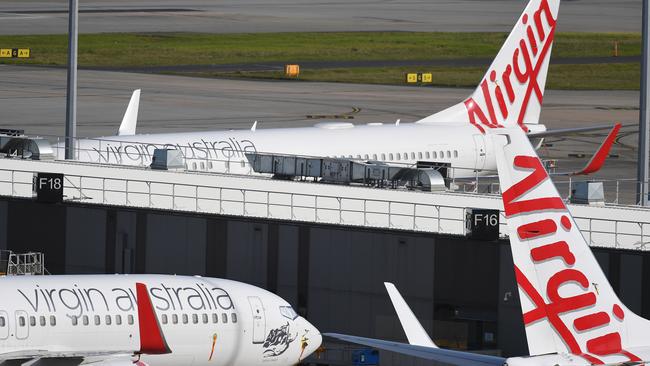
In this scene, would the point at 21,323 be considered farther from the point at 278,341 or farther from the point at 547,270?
the point at 547,270

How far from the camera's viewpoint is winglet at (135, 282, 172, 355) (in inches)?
1571

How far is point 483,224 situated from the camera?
156ft

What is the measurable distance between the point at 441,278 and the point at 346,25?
461 feet

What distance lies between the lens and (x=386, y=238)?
165 feet

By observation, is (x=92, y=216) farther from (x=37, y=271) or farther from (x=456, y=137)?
(x=456, y=137)

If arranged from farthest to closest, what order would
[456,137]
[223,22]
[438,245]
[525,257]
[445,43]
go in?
[223,22]
[445,43]
[456,137]
[438,245]
[525,257]

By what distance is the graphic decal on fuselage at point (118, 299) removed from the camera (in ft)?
135

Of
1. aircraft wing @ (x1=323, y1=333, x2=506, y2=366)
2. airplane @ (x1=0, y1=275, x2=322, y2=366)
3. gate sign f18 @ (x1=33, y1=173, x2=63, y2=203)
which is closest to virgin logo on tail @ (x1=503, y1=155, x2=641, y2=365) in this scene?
aircraft wing @ (x1=323, y1=333, x2=506, y2=366)

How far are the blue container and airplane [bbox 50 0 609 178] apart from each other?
15.9 meters

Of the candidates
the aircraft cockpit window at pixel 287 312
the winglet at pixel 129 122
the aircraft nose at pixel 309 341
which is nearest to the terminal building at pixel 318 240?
the aircraft nose at pixel 309 341

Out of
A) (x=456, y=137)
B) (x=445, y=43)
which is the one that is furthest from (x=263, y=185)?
(x=445, y=43)

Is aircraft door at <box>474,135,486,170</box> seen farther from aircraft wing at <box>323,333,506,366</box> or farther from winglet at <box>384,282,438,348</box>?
aircraft wing at <box>323,333,506,366</box>

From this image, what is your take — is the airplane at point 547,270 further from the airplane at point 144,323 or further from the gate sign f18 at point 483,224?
the gate sign f18 at point 483,224

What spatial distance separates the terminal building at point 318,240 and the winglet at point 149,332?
10.2 meters
